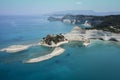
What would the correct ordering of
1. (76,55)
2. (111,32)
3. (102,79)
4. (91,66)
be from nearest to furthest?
(102,79)
(91,66)
(76,55)
(111,32)

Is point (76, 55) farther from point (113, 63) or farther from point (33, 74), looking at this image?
point (33, 74)

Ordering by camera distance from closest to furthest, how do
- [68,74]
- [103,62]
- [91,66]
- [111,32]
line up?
[68,74] → [91,66] → [103,62] → [111,32]

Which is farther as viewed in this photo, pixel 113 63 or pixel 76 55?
pixel 76 55

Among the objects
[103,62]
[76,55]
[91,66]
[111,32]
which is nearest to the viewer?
[91,66]


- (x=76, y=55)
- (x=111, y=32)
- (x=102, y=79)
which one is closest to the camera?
(x=102, y=79)

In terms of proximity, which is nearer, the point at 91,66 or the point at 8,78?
the point at 8,78

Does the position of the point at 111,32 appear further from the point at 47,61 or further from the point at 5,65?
Result: the point at 5,65

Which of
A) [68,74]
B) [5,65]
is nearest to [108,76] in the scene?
[68,74]

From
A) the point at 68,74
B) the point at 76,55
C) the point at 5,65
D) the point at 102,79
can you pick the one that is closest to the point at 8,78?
the point at 5,65

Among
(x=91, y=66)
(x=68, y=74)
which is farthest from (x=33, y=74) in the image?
(x=91, y=66)
